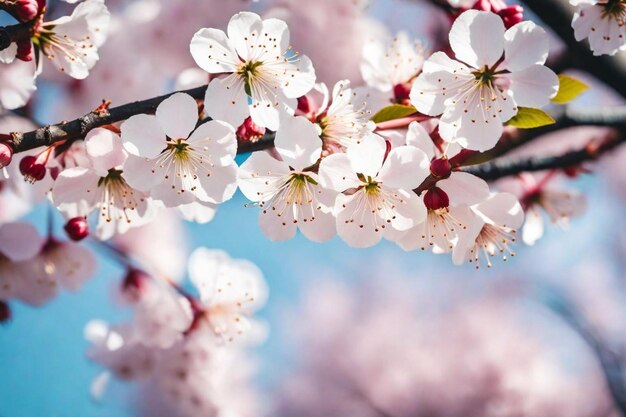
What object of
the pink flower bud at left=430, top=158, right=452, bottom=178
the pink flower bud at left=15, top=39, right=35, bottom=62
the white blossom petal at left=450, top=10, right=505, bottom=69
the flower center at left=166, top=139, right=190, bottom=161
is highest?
the white blossom petal at left=450, top=10, right=505, bottom=69

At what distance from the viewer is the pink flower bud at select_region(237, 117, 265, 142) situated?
112 cm

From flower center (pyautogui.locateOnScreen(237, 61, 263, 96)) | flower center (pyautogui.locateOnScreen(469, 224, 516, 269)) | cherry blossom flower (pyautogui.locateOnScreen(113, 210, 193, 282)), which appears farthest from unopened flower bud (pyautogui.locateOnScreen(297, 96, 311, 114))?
cherry blossom flower (pyautogui.locateOnScreen(113, 210, 193, 282))

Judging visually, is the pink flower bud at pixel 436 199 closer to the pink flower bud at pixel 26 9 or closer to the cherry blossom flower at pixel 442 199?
the cherry blossom flower at pixel 442 199

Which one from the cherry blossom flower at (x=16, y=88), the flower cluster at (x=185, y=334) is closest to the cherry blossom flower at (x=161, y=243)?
the flower cluster at (x=185, y=334)

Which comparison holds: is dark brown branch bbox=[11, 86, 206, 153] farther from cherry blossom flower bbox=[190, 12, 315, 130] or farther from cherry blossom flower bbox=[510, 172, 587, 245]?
cherry blossom flower bbox=[510, 172, 587, 245]

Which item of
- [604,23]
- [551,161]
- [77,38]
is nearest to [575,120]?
[551,161]

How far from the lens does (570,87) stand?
125 cm

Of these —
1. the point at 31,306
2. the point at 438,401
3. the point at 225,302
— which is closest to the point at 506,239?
the point at 225,302

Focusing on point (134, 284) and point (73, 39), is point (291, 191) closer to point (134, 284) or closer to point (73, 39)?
point (73, 39)

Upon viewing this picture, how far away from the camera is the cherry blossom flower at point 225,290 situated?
1942 mm

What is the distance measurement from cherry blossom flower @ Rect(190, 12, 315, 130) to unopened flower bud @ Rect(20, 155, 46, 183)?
1.05 ft

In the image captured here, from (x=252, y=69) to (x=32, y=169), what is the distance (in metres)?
0.42

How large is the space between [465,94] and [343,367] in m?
3.29

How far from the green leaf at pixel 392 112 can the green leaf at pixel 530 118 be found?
0.19m
